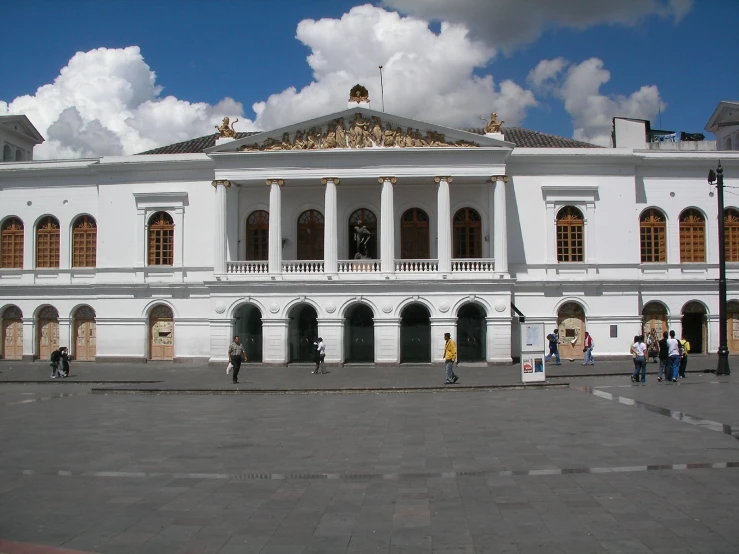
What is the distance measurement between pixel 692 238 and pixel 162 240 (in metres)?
27.2

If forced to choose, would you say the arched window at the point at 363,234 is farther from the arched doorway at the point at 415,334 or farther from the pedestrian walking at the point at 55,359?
the pedestrian walking at the point at 55,359

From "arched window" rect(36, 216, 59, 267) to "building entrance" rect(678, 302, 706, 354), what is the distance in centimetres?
3300

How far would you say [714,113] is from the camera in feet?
149

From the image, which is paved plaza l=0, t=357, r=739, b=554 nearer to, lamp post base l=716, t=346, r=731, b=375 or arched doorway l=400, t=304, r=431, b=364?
lamp post base l=716, t=346, r=731, b=375

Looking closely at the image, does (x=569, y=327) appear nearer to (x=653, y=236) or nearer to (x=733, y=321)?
(x=653, y=236)

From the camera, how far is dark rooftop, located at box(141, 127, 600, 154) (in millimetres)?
39062

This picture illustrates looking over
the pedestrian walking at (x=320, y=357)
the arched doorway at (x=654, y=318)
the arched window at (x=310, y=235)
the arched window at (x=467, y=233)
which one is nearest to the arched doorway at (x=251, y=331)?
the arched window at (x=310, y=235)

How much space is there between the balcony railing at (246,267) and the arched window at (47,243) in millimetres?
10707

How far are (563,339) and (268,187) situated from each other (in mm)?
16623

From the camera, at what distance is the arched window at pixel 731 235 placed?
37469 mm

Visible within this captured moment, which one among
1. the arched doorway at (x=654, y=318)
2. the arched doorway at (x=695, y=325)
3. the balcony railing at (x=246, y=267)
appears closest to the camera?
the balcony railing at (x=246, y=267)

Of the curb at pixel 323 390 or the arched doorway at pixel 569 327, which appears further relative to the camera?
the arched doorway at pixel 569 327

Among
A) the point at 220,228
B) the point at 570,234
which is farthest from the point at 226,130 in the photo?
the point at 570,234

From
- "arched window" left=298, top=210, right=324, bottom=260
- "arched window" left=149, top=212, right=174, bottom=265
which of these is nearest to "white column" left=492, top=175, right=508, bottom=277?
"arched window" left=298, top=210, right=324, bottom=260
